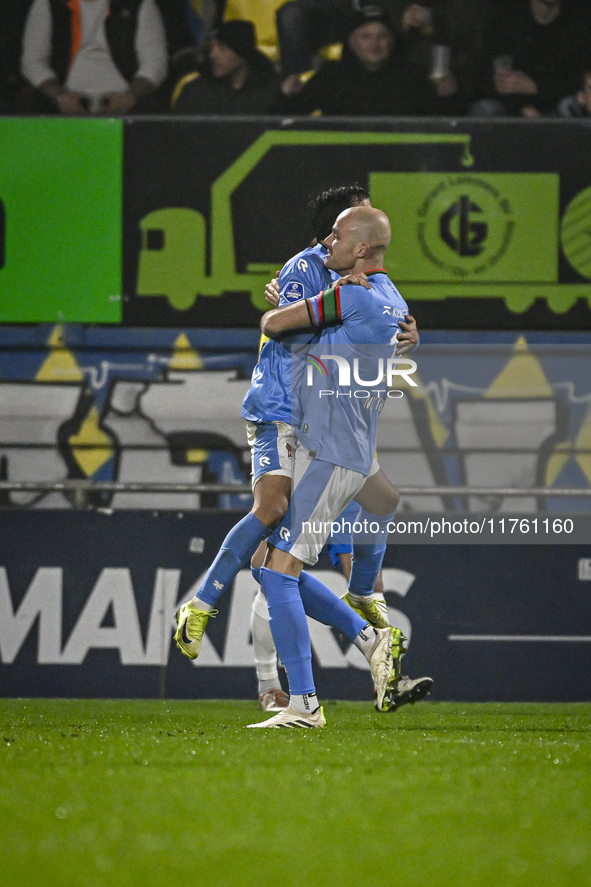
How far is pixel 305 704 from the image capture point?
3.79m

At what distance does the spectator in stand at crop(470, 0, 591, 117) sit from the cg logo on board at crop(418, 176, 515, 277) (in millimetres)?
742

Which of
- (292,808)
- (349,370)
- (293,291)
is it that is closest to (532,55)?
(293,291)

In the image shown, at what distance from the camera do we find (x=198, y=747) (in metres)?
3.21

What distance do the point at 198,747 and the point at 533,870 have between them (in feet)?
5.19

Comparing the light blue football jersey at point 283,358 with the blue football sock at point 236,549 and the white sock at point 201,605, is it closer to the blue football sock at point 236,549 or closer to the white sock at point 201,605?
the blue football sock at point 236,549

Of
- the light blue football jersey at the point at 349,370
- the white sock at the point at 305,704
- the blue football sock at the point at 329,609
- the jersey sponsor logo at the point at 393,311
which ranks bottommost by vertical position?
the white sock at the point at 305,704

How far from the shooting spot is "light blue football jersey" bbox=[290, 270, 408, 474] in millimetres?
3947

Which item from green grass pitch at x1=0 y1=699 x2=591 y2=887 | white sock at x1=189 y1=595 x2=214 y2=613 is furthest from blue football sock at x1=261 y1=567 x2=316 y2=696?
white sock at x1=189 y1=595 x2=214 y2=613

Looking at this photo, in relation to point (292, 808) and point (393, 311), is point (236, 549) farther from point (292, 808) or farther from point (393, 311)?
point (292, 808)

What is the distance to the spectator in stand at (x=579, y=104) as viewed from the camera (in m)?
8.09

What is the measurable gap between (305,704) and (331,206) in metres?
2.11

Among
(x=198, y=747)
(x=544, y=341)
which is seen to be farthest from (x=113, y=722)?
(x=544, y=341)

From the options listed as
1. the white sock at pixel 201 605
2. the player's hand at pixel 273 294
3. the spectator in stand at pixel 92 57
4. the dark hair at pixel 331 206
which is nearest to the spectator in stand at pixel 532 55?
the spectator in stand at pixel 92 57

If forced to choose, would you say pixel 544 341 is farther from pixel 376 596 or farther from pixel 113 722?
pixel 113 722
